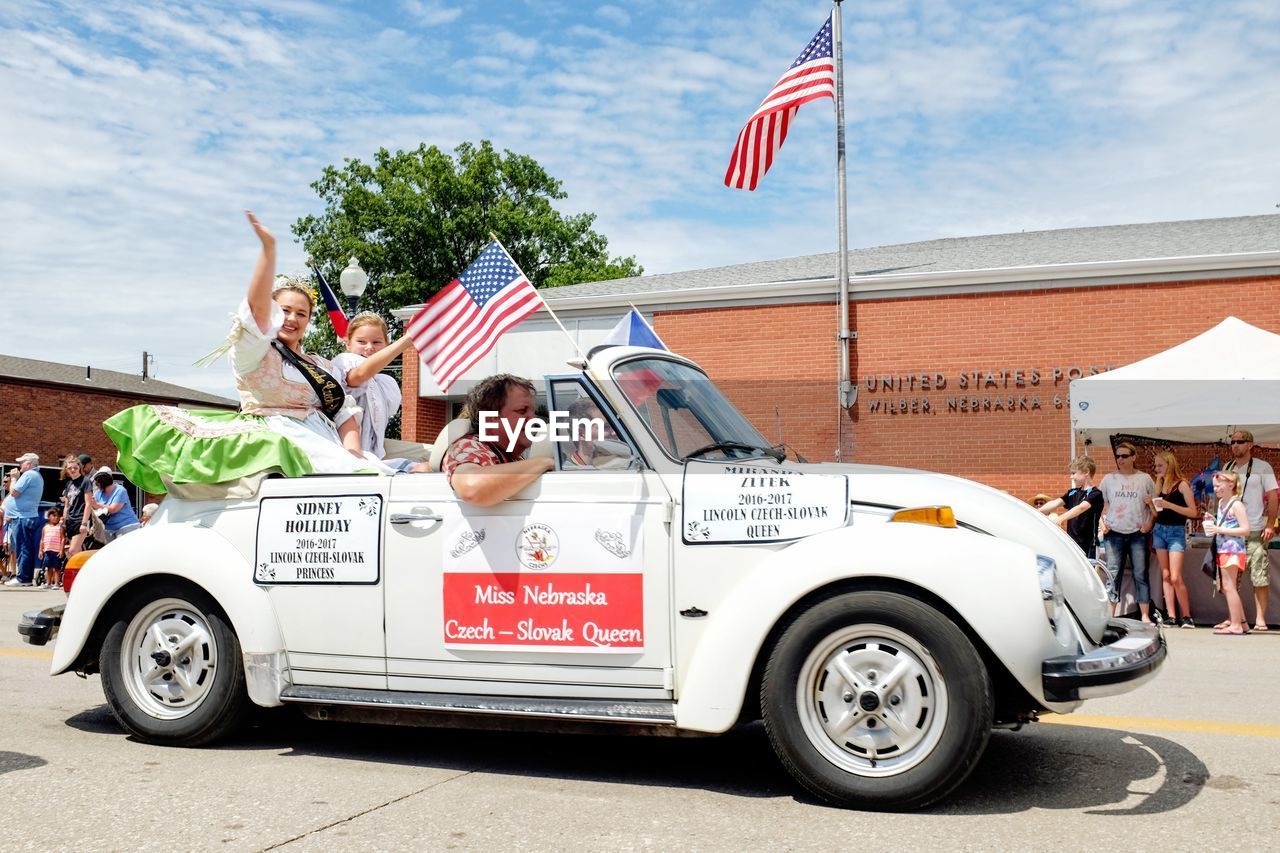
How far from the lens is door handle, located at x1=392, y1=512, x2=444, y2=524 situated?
4.72m

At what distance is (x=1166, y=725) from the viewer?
18.9 feet

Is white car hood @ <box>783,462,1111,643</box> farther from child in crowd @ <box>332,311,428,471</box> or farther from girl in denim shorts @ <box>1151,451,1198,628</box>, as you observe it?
girl in denim shorts @ <box>1151,451,1198,628</box>

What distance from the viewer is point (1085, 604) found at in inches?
170

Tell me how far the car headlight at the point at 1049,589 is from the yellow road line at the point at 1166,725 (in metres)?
2.05

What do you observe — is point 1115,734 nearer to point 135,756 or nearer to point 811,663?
point 811,663

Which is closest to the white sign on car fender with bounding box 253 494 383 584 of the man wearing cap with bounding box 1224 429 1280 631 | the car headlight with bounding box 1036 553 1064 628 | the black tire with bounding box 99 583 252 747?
the black tire with bounding box 99 583 252 747

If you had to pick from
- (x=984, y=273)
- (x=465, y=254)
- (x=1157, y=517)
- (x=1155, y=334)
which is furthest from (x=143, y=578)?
(x=465, y=254)

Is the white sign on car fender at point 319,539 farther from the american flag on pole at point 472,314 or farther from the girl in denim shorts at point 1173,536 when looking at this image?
the girl in denim shorts at point 1173,536

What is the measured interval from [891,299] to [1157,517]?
756 cm

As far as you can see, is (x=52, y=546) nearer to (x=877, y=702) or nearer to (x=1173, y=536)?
(x=1173, y=536)

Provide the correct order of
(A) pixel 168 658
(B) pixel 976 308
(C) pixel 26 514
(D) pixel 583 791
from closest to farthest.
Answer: (D) pixel 583 791, (A) pixel 168 658, (B) pixel 976 308, (C) pixel 26 514

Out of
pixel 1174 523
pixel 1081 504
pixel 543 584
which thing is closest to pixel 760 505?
pixel 543 584

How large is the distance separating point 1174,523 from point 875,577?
28.2ft

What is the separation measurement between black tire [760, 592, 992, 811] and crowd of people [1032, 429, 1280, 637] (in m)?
7.46
